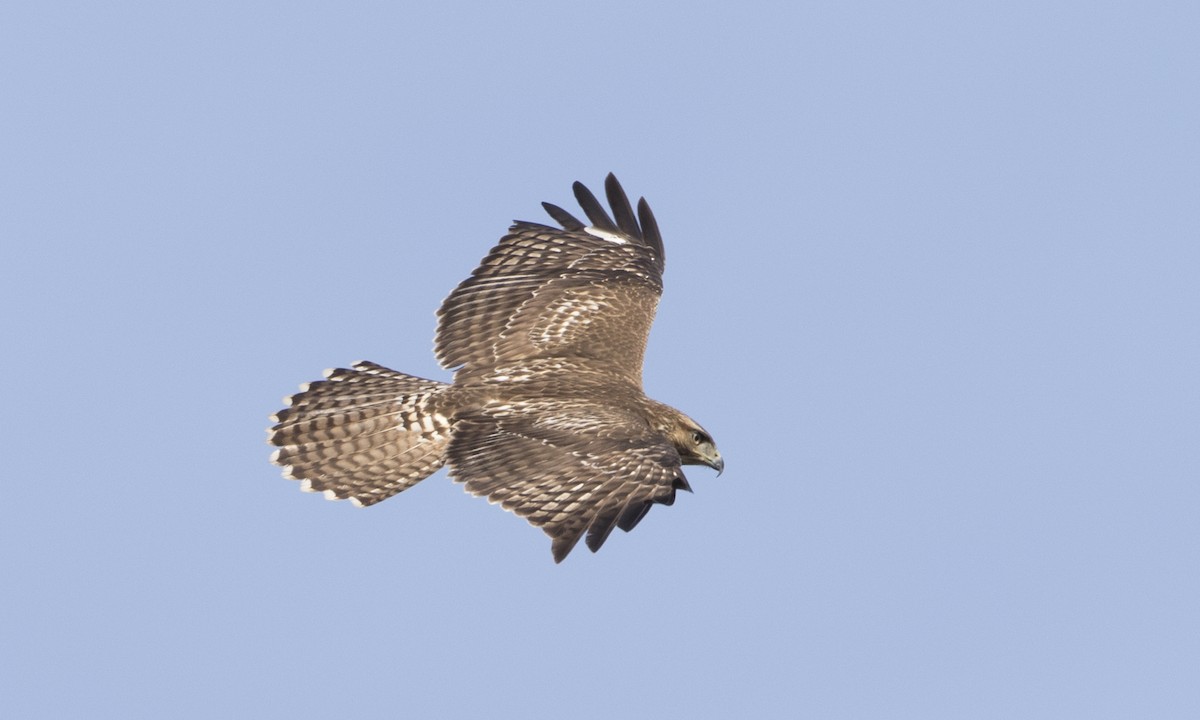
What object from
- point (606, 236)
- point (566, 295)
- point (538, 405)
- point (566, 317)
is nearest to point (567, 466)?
point (538, 405)

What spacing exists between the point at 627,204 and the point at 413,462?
14.1 ft

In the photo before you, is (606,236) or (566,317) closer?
(566,317)

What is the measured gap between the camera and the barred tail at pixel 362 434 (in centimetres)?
1544

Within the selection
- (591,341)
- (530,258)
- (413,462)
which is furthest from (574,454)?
(530,258)

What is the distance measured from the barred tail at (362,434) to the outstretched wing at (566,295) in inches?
33.0

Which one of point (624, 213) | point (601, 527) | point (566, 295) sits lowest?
point (601, 527)

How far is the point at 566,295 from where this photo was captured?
690 inches

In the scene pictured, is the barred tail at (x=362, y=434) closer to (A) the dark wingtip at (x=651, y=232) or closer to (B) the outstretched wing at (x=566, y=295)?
(B) the outstretched wing at (x=566, y=295)

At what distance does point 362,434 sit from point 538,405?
4.69 ft

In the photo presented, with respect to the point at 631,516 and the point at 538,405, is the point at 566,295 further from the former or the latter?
the point at 631,516

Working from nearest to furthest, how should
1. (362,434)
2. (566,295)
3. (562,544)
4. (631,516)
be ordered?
(562,544), (631,516), (362,434), (566,295)

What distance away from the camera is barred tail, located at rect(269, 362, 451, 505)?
15.4 metres

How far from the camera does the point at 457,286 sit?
17.5 metres

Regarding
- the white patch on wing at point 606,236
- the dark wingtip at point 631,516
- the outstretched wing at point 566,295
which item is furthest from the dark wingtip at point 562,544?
the white patch on wing at point 606,236
